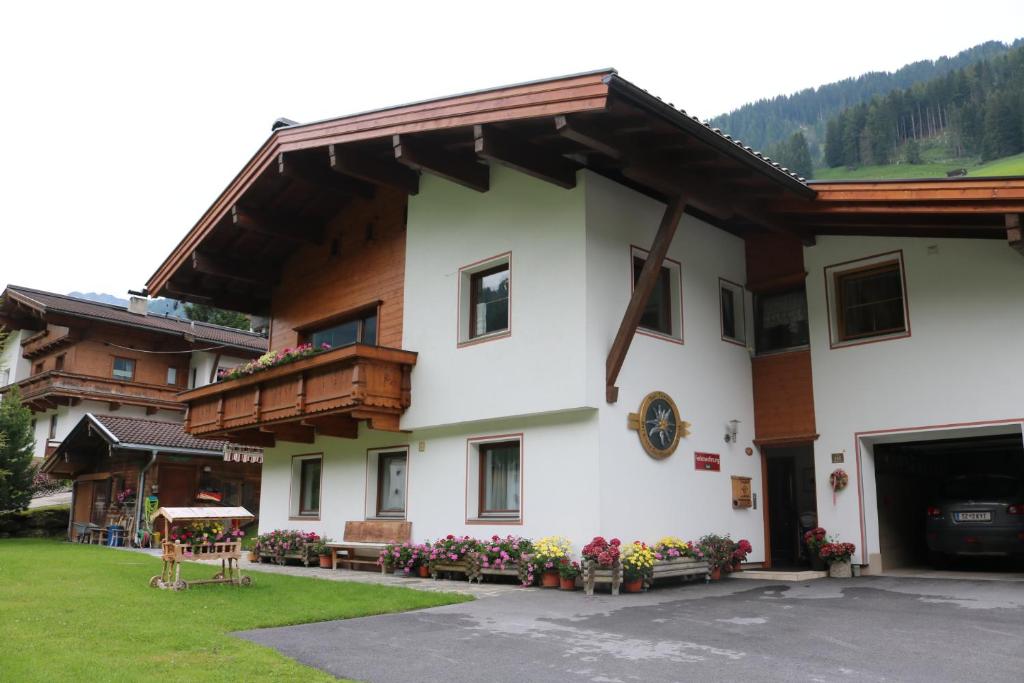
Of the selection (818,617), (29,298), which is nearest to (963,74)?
(29,298)

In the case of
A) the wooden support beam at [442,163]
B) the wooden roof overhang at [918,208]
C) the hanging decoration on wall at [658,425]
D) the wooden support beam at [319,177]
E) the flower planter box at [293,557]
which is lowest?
the flower planter box at [293,557]

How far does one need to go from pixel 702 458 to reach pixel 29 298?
28483mm

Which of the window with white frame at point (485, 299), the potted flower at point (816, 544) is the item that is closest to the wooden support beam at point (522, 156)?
the window with white frame at point (485, 299)

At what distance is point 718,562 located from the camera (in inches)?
493

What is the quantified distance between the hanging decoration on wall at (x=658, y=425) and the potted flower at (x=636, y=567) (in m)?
1.53

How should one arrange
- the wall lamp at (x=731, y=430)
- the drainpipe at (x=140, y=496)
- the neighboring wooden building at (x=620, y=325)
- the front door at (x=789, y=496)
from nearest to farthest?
1. the neighboring wooden building at (x=620, y=325)
2. the wall lamp at (x=731, y=430)
3. the front door at (x=789, y=496)
4. the drainpipe at (x=140, y=496)

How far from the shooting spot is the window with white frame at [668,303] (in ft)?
43.1

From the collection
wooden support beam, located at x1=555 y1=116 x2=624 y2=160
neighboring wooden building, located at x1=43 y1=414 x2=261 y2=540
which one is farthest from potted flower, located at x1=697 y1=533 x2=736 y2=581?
neighboring wooden building, located at x1=43 y1=414 x2=261 y2=540

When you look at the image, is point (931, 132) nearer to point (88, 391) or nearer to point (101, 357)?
point (101, 357)

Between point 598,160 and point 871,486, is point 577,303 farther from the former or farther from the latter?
point 871,486

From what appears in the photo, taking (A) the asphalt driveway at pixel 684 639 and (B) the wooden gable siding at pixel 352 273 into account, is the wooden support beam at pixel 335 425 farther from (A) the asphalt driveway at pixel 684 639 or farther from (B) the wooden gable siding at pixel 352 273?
(A) the asphalt driveway at pixel 684 639

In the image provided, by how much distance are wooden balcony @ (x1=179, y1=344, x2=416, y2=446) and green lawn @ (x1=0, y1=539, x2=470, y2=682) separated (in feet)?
9.00

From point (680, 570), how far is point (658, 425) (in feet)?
6.76

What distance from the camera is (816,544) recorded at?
13.1 meters
